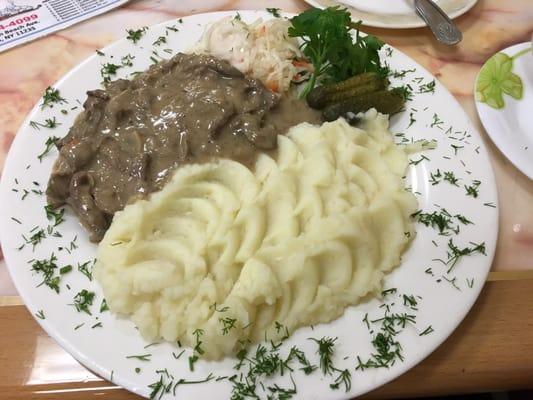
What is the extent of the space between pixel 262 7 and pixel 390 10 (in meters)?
1.22

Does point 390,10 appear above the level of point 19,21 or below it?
below

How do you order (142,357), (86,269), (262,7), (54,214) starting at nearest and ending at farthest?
(142,357) → (86,269) → (54,214) → (262,7)

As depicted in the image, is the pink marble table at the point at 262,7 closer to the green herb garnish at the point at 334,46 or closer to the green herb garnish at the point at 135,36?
the green herb garnish at the point at 135,36

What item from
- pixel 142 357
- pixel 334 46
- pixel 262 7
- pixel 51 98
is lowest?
pixel 142 357

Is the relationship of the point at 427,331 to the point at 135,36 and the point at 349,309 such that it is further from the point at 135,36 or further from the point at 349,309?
the point at 135,36

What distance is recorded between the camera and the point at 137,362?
2889 millimetres

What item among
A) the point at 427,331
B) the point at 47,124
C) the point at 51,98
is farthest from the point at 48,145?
the point at 427,331

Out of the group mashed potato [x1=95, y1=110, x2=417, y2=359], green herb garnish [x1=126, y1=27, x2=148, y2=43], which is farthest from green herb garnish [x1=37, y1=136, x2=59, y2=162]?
green herb garnish [x1=126, y1=27, x2=148, y2=43]

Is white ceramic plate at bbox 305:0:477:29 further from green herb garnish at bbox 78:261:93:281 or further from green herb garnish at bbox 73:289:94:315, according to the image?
green herb garnish at bbox 73:289:94:315

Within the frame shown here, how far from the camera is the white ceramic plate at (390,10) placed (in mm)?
4824

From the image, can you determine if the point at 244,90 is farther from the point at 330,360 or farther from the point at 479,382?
the point at 479,382

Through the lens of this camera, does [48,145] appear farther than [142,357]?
Yes

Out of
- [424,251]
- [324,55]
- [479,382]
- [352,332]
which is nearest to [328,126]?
[324,55]

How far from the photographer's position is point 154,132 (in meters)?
3.59
